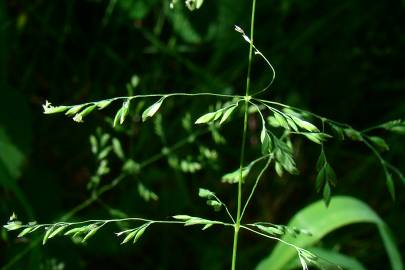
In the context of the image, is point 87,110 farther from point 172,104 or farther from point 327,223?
point 172,104

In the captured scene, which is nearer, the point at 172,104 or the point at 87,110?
the point at 87,110

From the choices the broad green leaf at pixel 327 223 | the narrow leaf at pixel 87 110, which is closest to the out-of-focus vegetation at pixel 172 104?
the broad green leaf at pixel 327 223

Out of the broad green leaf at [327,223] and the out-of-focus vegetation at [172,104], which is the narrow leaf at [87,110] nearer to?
the broad green leaf at [327,223]

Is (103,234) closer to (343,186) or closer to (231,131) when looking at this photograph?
(231,131)

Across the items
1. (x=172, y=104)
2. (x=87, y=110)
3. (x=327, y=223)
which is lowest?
(x=327, y=223)

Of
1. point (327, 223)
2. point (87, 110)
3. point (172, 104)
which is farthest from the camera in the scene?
point (172, 104)

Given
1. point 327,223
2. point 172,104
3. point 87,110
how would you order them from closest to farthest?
point 87,110 → point 327,223 → point 172,104

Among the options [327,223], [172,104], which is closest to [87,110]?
[327,223]
